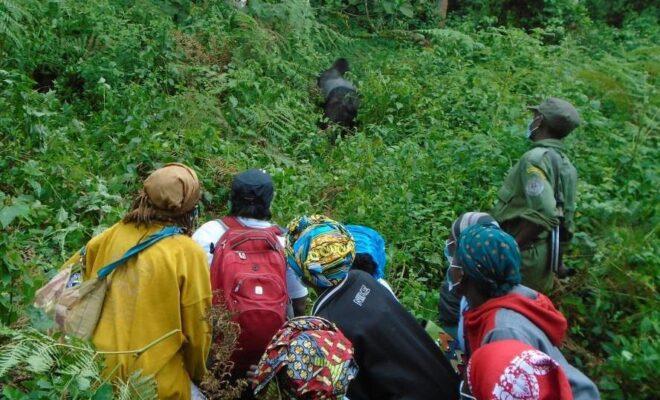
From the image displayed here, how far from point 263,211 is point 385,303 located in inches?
49.9

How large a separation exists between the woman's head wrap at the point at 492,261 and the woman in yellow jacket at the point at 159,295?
1.24m

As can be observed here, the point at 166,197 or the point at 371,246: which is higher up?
the point at 166,197

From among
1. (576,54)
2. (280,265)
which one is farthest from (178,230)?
(576,54)

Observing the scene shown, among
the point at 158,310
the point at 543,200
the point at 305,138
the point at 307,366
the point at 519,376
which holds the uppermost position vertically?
the point at 519,376

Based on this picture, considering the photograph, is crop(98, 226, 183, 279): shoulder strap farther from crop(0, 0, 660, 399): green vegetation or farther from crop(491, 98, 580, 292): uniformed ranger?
crop(491, 98, 580, 292): uniformed ranger

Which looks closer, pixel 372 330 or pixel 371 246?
pixel 372 330

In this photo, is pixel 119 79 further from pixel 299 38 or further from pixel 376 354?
pixel 376 354

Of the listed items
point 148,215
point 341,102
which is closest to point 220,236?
point 148,215

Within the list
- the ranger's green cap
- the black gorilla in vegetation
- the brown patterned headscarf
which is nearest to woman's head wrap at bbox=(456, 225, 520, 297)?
the brown patterned headscarf

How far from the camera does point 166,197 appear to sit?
3250 mm

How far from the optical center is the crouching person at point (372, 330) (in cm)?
296

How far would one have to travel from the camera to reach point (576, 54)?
34.9 feet

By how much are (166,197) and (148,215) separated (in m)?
0.12

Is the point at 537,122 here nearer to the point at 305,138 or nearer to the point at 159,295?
the point at 159,295
